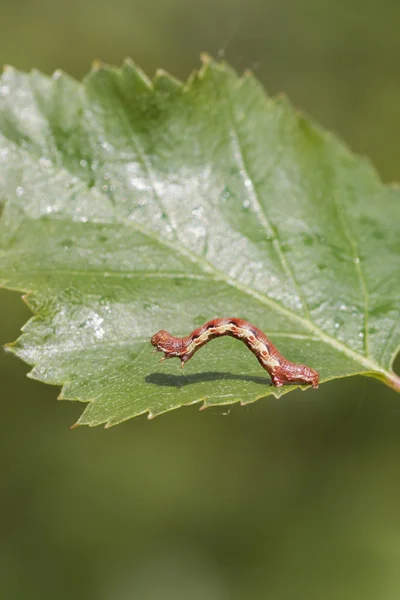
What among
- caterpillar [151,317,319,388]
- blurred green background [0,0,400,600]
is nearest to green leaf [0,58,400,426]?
caterpillar [151,317,319,388]

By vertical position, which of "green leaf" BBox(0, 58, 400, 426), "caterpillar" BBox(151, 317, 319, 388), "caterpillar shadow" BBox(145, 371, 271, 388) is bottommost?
"caterpillar shadow" BBox(145, 371, 271, 388)

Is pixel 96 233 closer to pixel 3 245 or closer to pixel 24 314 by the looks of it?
pixel 3 245

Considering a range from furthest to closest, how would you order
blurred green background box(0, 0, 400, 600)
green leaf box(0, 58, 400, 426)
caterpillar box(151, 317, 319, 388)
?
blurred green background box(0, 0, 400, 600), green leaf box(0, 58, 400, 426), caterpillar box(151, 317, 319, 388)

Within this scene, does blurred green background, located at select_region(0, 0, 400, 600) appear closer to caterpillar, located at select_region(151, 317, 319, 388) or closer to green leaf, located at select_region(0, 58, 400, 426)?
green leaf, located at select_region(0, 58, 400, 426)

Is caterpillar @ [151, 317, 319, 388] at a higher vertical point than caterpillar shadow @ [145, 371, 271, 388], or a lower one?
higher

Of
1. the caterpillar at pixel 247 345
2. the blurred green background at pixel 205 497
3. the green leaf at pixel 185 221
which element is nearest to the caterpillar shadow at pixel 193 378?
the caterpillar at pixel 247 345

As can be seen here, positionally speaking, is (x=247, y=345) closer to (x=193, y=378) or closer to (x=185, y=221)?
(x=193, y=378)
